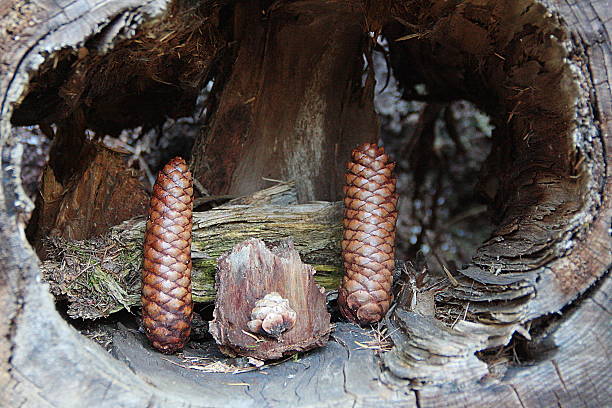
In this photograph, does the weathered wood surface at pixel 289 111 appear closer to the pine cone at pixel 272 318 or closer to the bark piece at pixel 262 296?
the bark piece at pixel 262 296

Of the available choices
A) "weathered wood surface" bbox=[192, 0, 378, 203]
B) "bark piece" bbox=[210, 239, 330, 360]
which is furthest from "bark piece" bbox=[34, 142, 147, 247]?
"bark piece" bbox=[210, 239, 330, 360]

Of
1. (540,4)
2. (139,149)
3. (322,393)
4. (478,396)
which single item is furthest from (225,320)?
(139,149)

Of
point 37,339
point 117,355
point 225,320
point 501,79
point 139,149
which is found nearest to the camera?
point 37,339

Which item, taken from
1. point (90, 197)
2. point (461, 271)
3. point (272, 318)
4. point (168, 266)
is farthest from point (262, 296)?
point (90, 197)

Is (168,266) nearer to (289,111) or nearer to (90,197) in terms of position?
(90,197)

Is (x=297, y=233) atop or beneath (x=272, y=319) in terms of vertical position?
atop

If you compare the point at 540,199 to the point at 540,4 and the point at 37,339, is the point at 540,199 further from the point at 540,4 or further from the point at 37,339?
the point at 37,339
